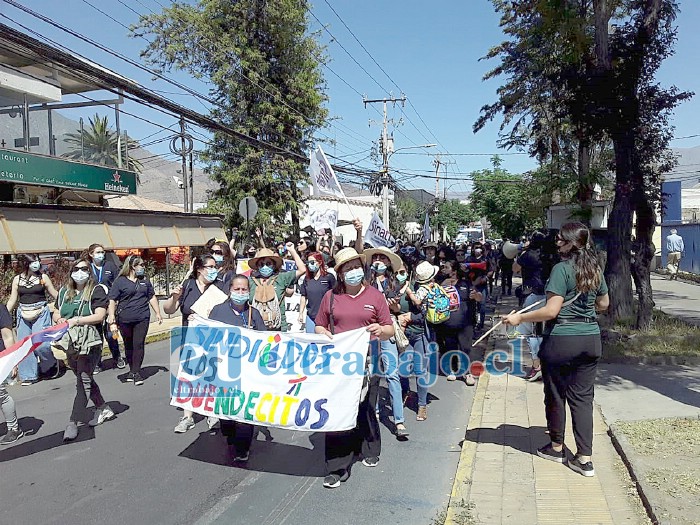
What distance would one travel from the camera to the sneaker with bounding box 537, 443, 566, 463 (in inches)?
207

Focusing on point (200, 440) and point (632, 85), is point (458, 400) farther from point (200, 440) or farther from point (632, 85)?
point (632, 85)

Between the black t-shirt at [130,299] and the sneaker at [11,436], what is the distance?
2.18 m

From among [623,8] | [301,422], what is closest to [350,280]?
[301,422]

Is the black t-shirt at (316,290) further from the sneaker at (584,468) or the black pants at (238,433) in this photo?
the sneaker at (584,468)


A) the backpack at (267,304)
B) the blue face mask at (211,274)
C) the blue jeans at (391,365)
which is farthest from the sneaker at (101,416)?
the blue jeans at (391,365)

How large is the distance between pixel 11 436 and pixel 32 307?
3.00m

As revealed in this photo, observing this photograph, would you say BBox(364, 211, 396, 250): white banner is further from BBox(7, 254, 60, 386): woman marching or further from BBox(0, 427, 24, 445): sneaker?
BBox(0, 427, 24, 445): sneaker

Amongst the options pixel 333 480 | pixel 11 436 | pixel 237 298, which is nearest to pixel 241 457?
Result: pixel 333 480

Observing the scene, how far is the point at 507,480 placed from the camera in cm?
493

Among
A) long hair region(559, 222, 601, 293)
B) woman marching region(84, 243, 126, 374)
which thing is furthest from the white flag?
long hair region(559, 222, 601, 293)

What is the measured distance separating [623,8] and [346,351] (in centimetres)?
1129

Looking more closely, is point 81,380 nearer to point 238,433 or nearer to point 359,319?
point 238,433

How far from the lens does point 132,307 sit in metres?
8.45

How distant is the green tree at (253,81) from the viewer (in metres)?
28.3
